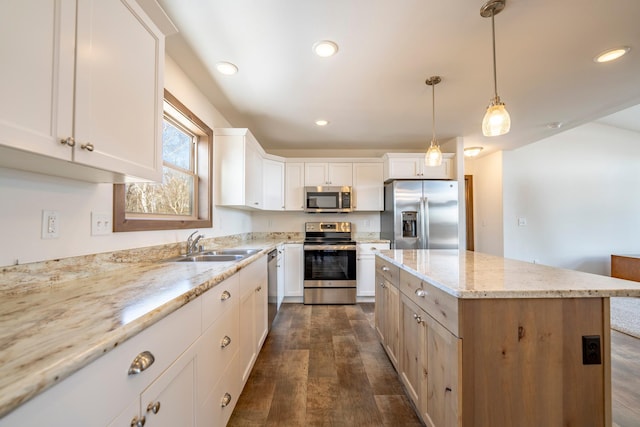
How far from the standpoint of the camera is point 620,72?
2113mm

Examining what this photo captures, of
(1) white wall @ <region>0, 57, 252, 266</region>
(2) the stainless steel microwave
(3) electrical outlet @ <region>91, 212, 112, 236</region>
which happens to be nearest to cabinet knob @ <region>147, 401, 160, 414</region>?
(1) white wall @ <region>0, 57, 252, 266</region>

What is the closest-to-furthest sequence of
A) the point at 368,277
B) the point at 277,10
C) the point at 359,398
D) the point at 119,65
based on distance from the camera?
1. the point at 119,65
2. the point at 277,10
3. the point at 359,398
4. the point at 368,277

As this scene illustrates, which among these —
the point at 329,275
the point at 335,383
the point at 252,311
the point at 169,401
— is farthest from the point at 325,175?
the point at 169,401

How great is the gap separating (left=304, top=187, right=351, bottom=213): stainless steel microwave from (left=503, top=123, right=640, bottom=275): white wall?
307cm

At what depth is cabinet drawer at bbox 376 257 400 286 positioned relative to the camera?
1.77m

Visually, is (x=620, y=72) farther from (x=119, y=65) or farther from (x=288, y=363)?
(x=288, y=363)

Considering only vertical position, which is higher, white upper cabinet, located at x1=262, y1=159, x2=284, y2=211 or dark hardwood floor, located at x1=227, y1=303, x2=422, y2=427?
white upper cabinet, located at x1=262, y1=159, x2=284, y2=211

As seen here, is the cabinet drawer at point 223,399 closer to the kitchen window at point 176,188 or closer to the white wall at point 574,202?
Result: the kitchen window at point 176,188

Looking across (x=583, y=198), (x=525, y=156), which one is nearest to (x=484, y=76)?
(x=525, y=156)

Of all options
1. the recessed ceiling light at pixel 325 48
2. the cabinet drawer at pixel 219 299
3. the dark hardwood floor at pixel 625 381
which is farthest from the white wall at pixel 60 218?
the dark hardwood floor at pixel 625 381

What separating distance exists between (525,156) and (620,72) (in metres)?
2.66

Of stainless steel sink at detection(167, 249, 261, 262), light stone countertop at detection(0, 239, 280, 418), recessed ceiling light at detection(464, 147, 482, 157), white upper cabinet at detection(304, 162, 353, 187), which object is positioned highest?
recessed ceiling light at detection(464, 147, 482, 157)

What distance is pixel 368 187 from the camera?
3857 millimetres

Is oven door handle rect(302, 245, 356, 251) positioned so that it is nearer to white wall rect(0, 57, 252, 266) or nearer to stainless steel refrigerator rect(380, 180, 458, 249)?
stainless steel refrigerator rect(380, 180, 458, 249)
